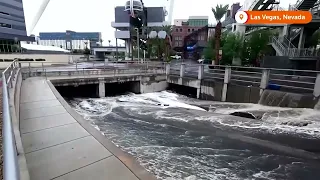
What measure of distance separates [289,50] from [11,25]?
6559cm

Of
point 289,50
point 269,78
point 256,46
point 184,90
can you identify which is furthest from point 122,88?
point 289,50

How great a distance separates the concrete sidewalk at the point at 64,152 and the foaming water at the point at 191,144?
1904 millimetres

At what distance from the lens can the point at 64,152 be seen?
12.5ft

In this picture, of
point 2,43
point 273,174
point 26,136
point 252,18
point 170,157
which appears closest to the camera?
point 26,136

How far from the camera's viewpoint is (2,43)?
155ft

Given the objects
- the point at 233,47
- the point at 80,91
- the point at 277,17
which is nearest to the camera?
the point at 80,91

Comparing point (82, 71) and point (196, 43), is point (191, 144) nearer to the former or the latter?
point (82, 71)

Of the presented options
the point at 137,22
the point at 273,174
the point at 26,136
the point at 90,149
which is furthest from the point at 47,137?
the point at 137,22

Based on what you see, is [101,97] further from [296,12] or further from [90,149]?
[296,12]

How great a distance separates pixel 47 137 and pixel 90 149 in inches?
49.5

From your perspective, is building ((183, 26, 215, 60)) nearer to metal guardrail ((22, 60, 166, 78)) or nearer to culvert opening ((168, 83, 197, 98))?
metal guardrail ((22, 60, 166, 78))

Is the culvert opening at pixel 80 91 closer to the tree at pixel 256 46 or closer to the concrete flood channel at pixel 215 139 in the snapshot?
the concrete flood channel at pixel 215 139

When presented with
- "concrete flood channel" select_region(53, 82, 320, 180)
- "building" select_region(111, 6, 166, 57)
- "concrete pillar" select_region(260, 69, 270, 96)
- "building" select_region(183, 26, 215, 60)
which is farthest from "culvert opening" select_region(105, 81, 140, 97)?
"building" select_region(111, 6, 166, 57)

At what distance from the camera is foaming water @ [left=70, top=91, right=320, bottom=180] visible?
17.4ft
